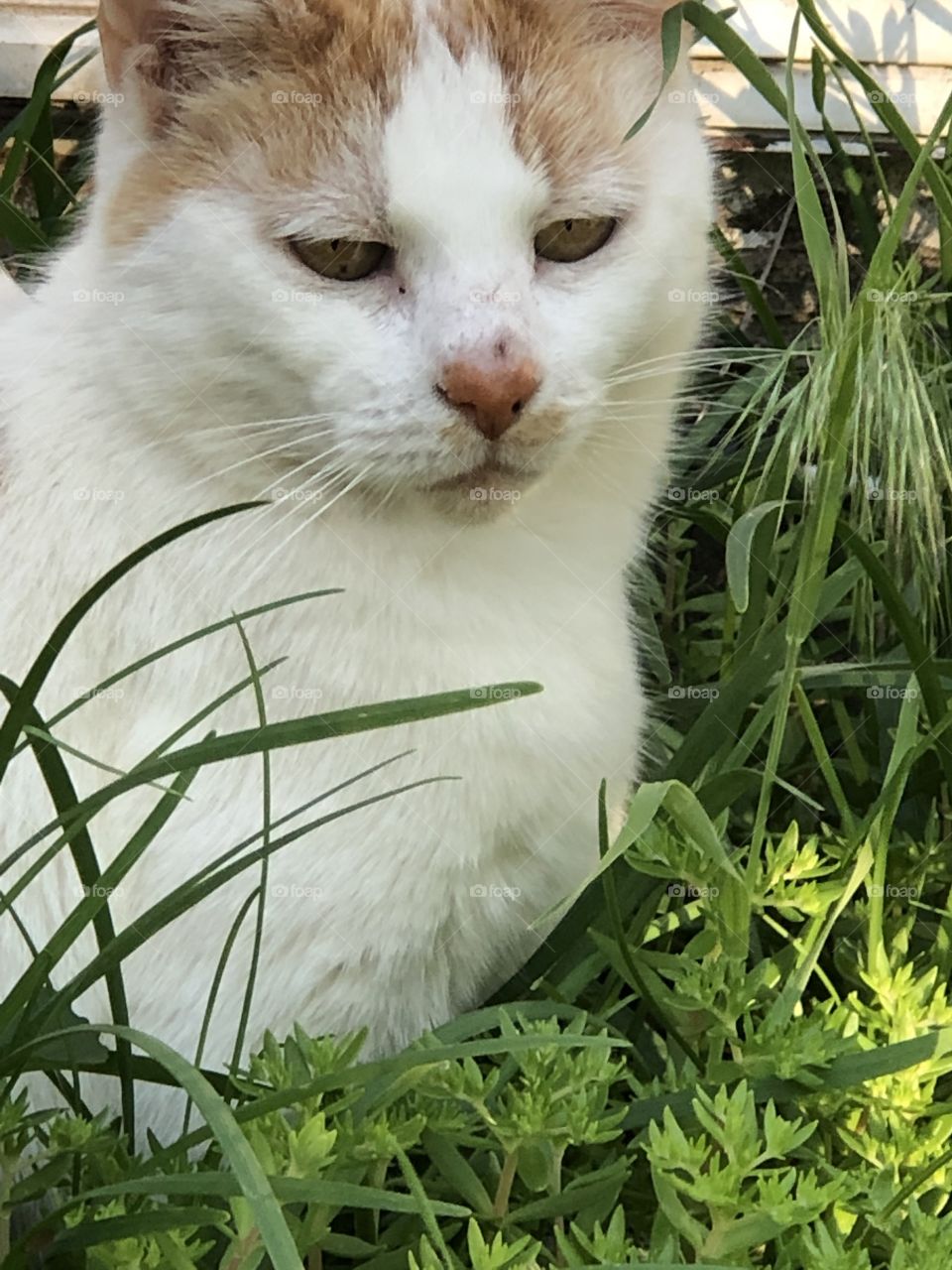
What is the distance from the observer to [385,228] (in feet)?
2.04

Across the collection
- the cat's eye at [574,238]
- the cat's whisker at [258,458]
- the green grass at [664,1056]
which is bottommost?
the green grass at [664,1056]

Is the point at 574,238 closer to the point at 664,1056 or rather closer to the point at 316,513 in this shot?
the point at 316,513

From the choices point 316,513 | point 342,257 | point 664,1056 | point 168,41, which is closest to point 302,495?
point 316,513

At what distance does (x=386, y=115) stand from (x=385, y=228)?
6 cm

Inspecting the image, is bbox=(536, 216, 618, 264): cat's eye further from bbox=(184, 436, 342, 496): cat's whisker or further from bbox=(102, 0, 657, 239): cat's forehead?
bbox=(184, 436, 342, 496): cat's whisker

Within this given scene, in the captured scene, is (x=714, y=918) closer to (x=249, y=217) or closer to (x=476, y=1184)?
(x=476, y=1184)

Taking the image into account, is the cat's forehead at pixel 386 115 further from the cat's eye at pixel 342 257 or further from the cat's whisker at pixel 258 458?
the cat's whisker at pixel 258 458

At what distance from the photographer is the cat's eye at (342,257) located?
63 cm

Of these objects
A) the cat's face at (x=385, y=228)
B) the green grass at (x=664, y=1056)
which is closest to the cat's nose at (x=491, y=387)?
the cat's face at (x=385, y=228)

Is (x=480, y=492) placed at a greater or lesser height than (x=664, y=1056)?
greater

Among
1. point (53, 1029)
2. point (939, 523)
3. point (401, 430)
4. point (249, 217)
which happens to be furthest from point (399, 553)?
point (939, 523)

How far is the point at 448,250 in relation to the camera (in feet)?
2.02

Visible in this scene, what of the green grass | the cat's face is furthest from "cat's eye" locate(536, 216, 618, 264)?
the green grass

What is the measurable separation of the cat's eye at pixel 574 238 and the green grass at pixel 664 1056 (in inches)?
4.6
